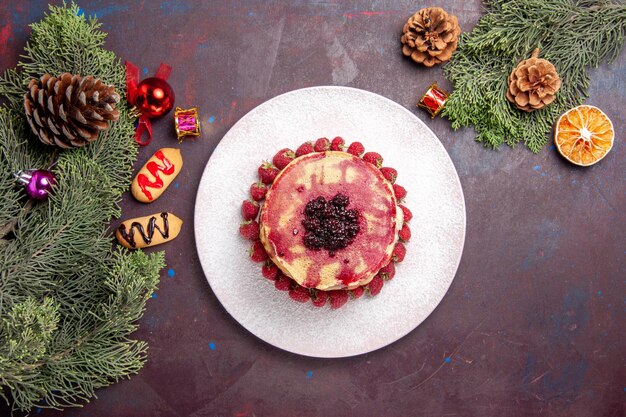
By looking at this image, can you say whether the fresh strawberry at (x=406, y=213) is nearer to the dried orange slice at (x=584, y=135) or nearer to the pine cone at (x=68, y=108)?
the dried orange slice at (x=584, y=135)

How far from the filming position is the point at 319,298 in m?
2.34

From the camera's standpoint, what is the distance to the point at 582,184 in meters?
2.66

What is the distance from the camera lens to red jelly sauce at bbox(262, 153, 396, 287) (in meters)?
2.23

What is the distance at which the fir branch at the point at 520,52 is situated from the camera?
2484 millimetres

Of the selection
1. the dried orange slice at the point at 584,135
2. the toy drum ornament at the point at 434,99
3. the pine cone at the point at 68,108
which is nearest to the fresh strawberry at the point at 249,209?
the pine cone at the point at 68,108

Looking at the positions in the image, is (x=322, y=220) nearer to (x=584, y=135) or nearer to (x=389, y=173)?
(x=389, y=173)

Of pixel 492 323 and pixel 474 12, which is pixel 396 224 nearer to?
pixel 492 323

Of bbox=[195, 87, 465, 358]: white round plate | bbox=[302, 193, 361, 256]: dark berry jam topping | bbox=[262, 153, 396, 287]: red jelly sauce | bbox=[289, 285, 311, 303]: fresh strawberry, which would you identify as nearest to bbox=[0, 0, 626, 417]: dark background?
bbox=[195, 87, 465, 358]: white round plate

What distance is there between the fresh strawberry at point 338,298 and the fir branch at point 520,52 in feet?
3.05

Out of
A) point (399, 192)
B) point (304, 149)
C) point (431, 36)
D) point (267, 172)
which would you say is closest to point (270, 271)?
point (267, 172)

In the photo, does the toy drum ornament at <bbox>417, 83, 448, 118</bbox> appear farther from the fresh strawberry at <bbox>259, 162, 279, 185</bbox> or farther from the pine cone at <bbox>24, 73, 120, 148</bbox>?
the pine cone at <bbox>24, 73, 120, 148</bbox>

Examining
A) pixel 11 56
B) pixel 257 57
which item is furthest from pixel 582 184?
pixel 11 56

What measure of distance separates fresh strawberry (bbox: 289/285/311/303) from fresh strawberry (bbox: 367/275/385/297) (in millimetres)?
268

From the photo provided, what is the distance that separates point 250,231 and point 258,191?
18 cm
